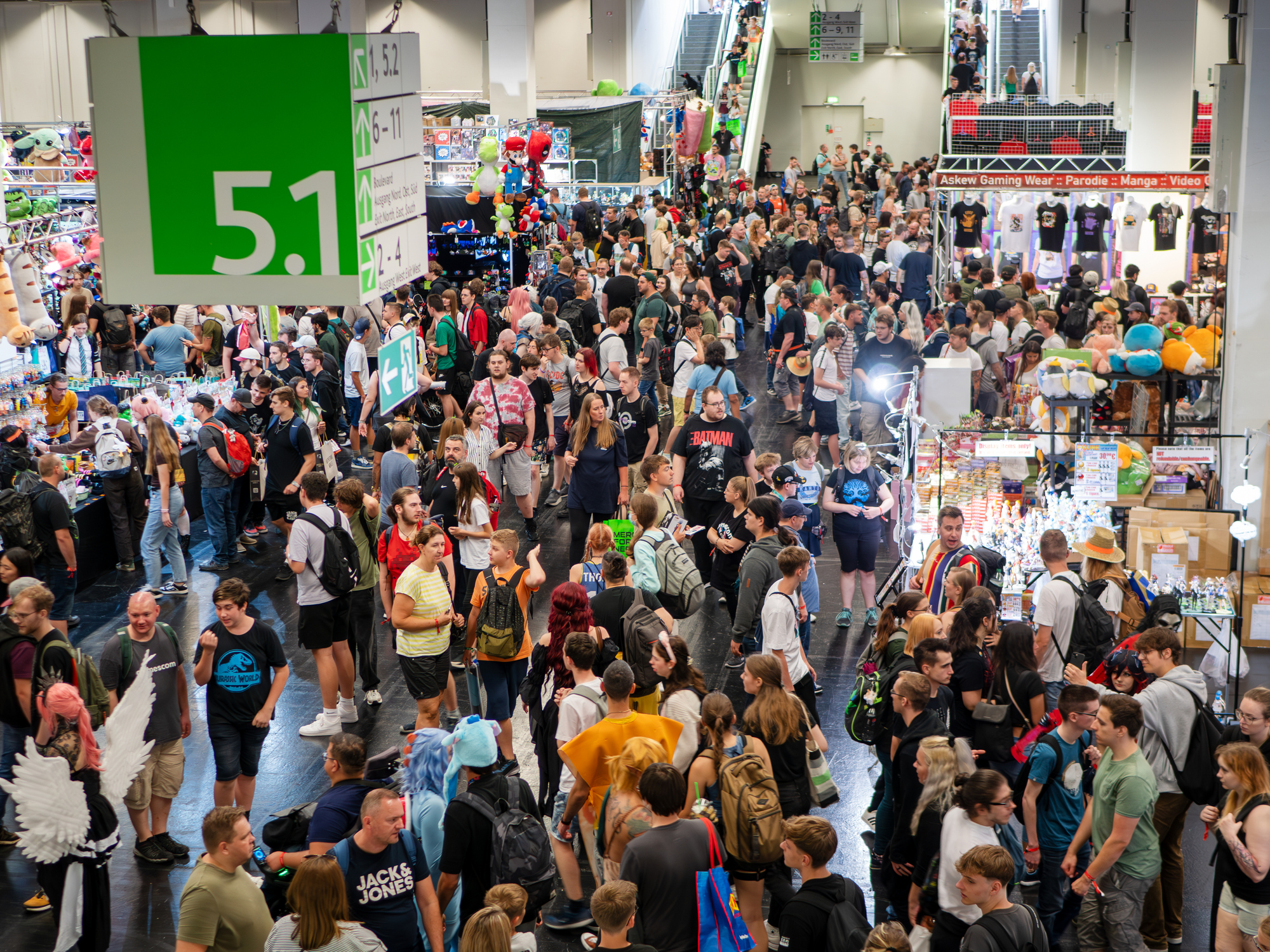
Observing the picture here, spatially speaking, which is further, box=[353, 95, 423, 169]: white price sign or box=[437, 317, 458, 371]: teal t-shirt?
box=[437, 317, 458, 371]: teal t-shirt

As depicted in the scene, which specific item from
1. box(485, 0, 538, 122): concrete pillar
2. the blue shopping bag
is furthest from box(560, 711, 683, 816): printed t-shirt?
box(485, 0, 538, 122): concrete pillar

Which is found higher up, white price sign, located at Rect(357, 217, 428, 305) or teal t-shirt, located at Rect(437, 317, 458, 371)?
white price sign, located at Rect(357, 217, 428, 305)

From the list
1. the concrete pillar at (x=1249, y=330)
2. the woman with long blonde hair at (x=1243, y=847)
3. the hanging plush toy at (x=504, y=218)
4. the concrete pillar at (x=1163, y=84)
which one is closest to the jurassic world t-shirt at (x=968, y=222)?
the concrete pillar at (x=1163, y=84)

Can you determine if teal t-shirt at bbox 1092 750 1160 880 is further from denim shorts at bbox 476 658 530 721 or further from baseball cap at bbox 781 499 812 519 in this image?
denim shorts at bbox 476 658 530 721

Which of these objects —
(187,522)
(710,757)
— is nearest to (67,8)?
(187,522)

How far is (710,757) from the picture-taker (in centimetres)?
525

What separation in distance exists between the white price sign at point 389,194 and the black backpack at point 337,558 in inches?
83.9

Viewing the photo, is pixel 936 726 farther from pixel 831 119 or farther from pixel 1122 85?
pixel 831 119

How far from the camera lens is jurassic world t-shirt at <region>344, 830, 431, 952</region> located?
14.9ft

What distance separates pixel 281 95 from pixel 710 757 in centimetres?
314

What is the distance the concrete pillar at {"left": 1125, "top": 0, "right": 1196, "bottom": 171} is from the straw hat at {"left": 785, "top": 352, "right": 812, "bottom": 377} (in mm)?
10091

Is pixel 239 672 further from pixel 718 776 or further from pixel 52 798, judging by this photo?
pixel 718 776

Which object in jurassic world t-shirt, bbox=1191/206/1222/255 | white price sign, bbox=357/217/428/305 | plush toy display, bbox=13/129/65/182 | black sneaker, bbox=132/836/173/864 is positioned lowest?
black sneaker, bbox=132/836/173/864

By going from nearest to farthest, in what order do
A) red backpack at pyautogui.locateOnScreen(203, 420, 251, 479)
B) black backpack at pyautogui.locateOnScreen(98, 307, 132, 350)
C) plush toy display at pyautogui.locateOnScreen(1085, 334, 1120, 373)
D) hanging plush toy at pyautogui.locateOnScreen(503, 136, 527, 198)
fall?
plush toy display at pyautogui.locateOnScreen(1085, 334, 1120, 373)
red backpack at pyautogui.locateOnScreen(203, 420, 251, 479)
black backpack at pyautogui.locateOnScreen(98, 307, 132, 350)
hanging plush toy at pyautogui.locateOnScreen(503, 136, 527, 198)
